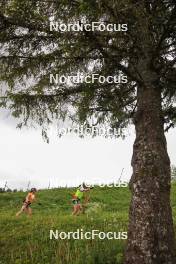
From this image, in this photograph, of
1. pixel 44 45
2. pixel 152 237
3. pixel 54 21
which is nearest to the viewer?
pixel 152 237

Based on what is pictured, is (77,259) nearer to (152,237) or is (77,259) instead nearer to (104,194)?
(152,237)

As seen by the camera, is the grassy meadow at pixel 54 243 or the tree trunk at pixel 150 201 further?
the grassy meadow at pixel 54 243

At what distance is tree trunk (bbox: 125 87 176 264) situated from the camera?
10.6 metres

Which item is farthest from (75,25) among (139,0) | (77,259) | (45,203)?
(45,203)

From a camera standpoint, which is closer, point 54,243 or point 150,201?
point 150,201

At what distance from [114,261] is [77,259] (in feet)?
2.88

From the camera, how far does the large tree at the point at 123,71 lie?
35.0 feet

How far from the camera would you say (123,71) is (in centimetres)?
1134

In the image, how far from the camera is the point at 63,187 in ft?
104

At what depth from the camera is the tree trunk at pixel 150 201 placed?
10602 millimetres

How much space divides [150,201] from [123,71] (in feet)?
9.29

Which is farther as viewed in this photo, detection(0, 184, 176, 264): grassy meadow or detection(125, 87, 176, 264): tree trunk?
detection(0, 184, 176, 264): grassy meadow

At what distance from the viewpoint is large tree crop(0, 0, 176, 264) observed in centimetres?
1066

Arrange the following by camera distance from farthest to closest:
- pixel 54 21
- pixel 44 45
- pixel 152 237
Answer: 1. pixel 44 45
2. pixel 54 21
3. pixel 152 237
